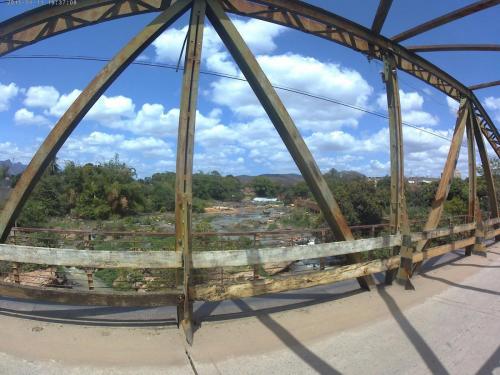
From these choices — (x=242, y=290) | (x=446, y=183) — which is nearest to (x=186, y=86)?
(x=242, y=290)

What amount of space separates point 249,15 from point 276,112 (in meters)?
1.48

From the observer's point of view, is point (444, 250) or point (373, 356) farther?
point (444, 250)

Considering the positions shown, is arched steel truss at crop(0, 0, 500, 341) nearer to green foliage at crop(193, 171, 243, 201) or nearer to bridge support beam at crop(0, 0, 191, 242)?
bridge support beam at crop(0, 0, 191, 242)

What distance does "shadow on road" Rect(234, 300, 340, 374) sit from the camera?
3570 mm

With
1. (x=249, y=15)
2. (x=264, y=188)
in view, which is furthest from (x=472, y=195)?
(x=264, y=188)

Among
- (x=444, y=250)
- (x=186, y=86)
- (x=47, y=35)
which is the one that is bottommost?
(x=444, y=250)

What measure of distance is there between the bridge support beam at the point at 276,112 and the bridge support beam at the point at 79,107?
1.77ft

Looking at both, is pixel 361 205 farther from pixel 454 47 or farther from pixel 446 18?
pixel 446 18

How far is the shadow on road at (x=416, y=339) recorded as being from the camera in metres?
3.64

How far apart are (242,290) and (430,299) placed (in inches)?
132

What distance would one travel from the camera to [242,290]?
4.45 m

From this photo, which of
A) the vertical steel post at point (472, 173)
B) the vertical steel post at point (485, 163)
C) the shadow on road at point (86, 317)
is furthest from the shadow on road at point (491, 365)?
the vertical steel post at point (485, 163)

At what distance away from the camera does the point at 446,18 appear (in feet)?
20.2

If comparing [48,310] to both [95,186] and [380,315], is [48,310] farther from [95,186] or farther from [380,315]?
[95,186]
